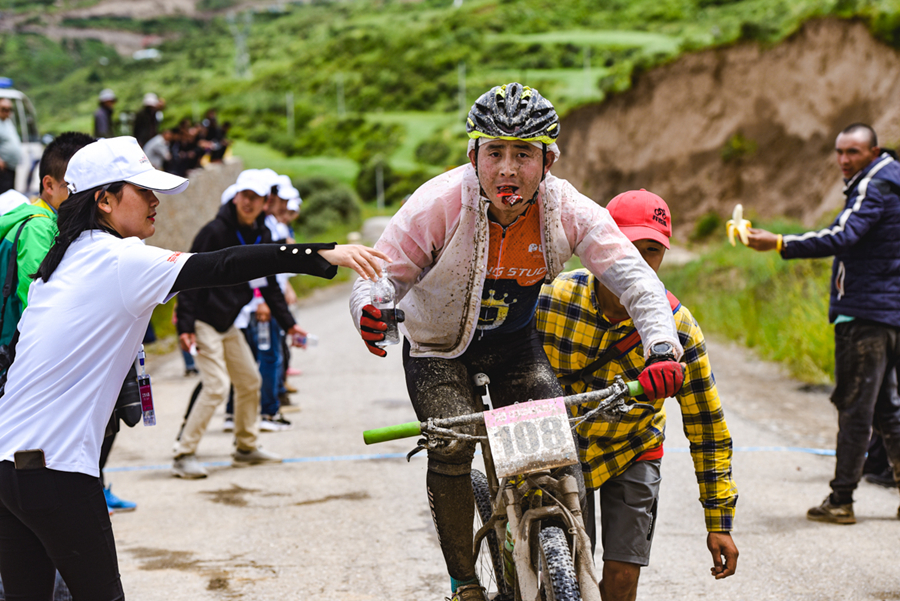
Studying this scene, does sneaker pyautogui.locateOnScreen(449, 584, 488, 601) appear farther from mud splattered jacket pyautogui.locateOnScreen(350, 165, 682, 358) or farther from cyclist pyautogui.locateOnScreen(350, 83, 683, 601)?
mud splattered jacket pyautogui.locateOnScreen(350, 165, 682, 358)

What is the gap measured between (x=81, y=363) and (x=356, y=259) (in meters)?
0.91

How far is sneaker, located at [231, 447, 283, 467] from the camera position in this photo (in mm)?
7781

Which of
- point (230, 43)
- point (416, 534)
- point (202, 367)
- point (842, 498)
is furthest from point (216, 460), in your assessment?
point (230, 43)

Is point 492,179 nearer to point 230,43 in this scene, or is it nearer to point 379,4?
point 230,43

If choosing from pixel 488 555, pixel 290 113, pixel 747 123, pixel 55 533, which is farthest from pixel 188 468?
pixel 290 113

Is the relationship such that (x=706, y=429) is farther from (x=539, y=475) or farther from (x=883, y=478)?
(x=883, y=478)

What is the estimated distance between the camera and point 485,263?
11.1 feet

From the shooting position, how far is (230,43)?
13075cm

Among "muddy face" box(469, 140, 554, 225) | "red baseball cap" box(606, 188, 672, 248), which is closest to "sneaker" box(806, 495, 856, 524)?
"red baseball cap" box(606, 188, 672, 248)

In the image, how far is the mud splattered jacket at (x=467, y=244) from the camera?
10.9ft

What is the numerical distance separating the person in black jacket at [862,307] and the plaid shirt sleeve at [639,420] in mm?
2516

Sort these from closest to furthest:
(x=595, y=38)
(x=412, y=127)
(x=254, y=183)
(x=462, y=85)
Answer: (x=254, y=183) → (x=412, y=127) → (x=595, y=38) → (x=462, y=85)

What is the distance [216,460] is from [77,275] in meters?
5.42

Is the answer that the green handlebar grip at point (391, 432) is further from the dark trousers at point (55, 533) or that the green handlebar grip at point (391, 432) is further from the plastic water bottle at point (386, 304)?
the dark trousers at point (55, 533)
